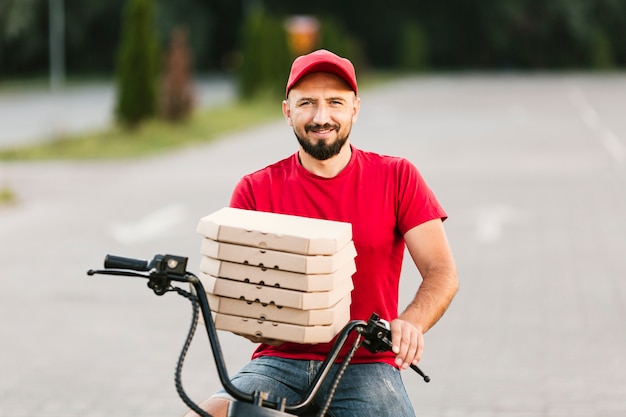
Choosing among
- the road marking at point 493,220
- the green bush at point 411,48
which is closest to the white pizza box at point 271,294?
the road marking at point 493,220

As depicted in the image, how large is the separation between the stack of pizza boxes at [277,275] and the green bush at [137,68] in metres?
20.7

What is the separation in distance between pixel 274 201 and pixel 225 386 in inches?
30.6

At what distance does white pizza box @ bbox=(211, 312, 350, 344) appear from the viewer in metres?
3.07

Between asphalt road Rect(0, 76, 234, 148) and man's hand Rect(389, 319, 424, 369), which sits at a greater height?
asphalt road Rect(0, 76, 234, 148)

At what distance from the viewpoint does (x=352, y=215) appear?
351 centimetres

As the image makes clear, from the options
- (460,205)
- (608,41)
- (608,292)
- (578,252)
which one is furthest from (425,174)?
(608,41)

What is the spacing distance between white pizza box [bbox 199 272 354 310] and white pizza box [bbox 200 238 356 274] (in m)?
0.05

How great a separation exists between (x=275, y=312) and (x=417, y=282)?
6694mm

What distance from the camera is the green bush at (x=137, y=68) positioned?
77.1 ft

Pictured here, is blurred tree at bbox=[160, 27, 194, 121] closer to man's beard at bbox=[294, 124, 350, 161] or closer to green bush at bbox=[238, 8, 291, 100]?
green bush at bbox=[238, 8, 291, 100]

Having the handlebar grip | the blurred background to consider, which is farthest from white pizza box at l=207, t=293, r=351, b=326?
the blurred background

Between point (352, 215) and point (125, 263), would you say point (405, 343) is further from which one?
point (125, 263)

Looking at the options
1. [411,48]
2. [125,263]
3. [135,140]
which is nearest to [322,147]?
[125,263]

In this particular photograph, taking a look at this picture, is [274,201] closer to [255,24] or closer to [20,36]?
[255,24]
